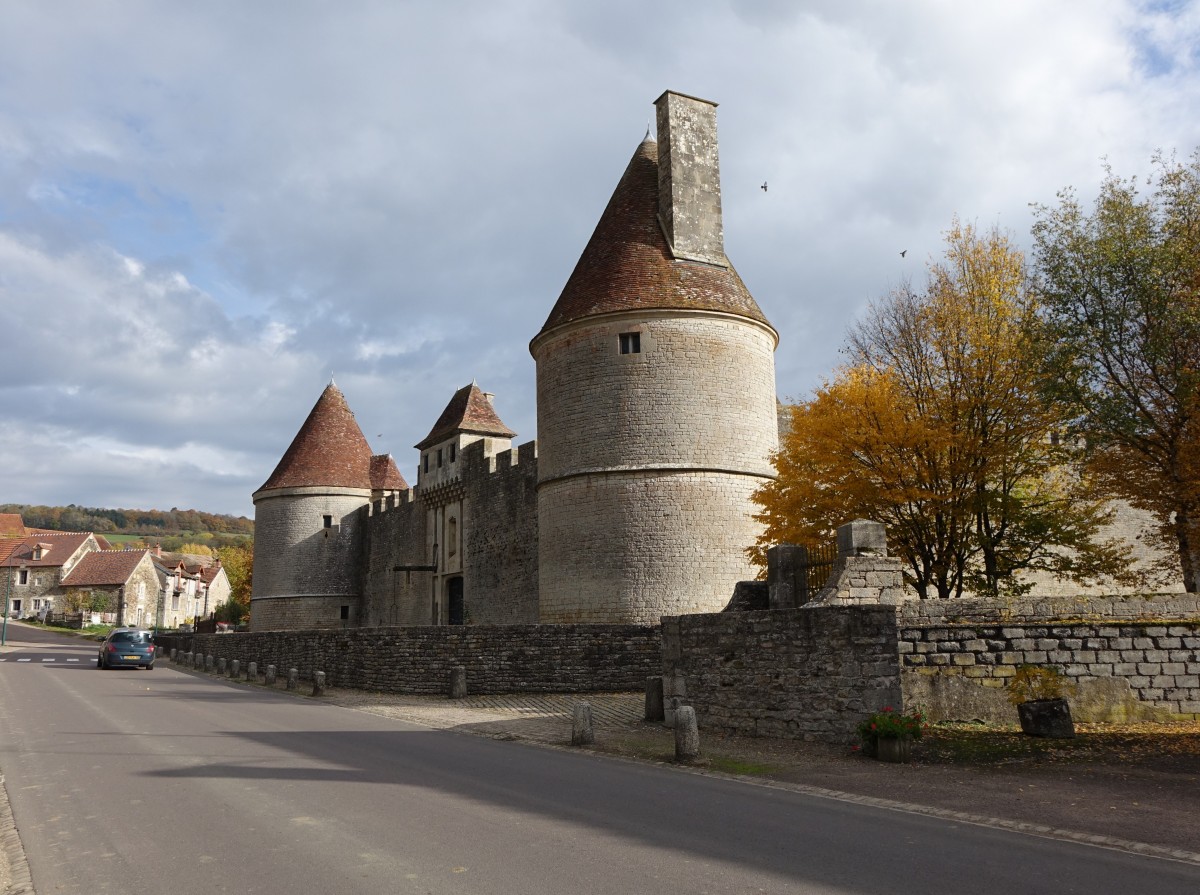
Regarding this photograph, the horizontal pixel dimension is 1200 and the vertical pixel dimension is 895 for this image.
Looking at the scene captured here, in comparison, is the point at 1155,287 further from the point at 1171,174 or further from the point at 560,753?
the point at 560,753

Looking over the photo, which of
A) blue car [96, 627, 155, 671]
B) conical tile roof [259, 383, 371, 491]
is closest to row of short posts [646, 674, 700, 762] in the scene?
blue car [96, 627, 155, 671]

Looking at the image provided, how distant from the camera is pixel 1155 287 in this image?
14945 mm

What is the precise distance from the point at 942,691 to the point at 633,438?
9.20 m

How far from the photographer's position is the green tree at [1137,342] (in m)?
14.8

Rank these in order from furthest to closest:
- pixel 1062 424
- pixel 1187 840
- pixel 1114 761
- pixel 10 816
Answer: pixel 1062 424, pixel 1114 761, pixel 10 816, pixel 1187 840

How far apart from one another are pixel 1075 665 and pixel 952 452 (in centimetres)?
630

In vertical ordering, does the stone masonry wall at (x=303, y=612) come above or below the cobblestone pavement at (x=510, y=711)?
above

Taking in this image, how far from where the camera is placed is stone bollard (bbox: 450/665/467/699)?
55.7 ft

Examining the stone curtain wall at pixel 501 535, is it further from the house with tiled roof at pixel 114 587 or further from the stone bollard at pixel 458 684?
the house with tiled roof at pixel 114 587

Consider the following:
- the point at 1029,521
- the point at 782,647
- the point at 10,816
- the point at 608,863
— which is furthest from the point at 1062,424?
the point at 10,816

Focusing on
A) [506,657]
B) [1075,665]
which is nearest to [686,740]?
[1075,665]

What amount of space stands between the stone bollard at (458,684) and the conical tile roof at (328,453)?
2192 cm

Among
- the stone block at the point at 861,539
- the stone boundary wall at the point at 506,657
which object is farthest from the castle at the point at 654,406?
the stone block at the point at 861,539

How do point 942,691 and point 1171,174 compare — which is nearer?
point 942,691
